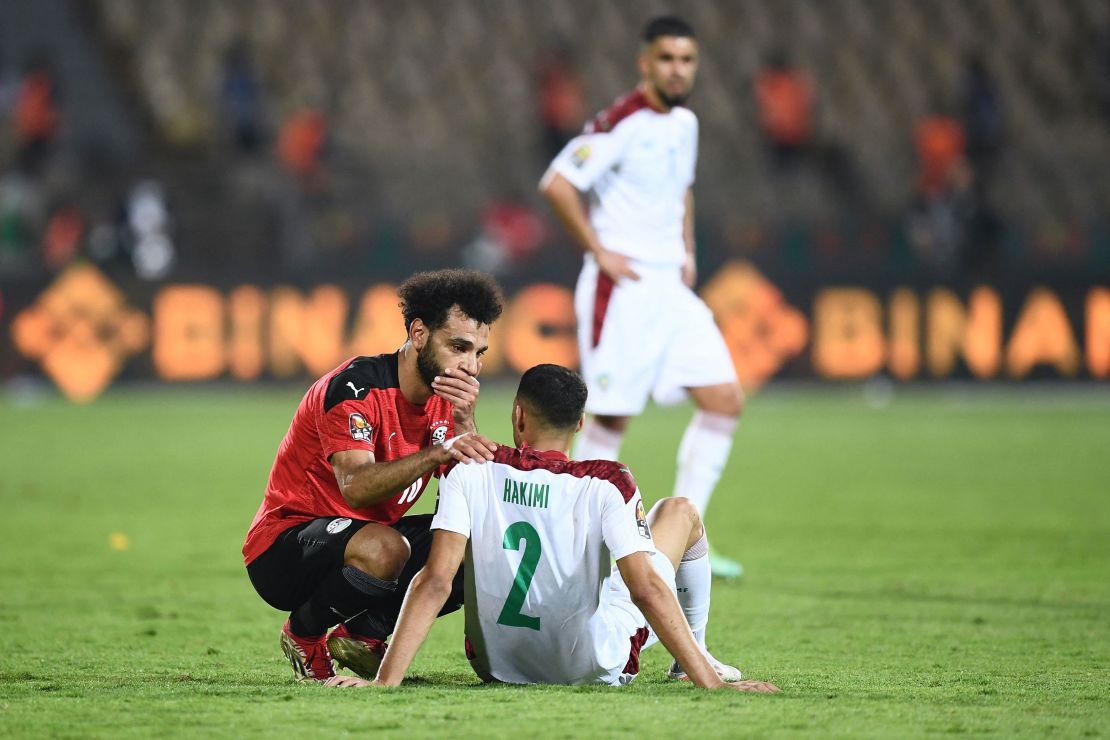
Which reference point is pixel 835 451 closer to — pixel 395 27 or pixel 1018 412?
pixel 1018 412

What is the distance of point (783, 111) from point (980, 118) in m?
2.37

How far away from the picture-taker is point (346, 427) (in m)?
4.77

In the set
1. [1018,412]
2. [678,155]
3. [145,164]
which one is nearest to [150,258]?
[145,164]

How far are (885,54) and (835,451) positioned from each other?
10.9 meters

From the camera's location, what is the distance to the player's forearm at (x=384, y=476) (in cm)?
452

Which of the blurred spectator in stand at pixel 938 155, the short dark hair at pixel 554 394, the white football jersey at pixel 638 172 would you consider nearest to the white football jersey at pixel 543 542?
the short dark hair at pixel 554 394

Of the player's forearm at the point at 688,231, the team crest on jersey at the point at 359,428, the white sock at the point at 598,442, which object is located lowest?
the white sock at the point at 598,442

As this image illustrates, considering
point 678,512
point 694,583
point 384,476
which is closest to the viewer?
point 384,476

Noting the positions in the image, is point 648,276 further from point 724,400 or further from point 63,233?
point 63,233

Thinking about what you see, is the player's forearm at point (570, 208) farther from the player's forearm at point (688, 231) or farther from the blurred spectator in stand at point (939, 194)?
the blurred spectator in stand at point (939, 194)

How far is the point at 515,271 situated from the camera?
17.2 metres

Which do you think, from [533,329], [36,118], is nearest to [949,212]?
[533,329]

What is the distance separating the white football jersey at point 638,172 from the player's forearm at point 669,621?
333 centimetres

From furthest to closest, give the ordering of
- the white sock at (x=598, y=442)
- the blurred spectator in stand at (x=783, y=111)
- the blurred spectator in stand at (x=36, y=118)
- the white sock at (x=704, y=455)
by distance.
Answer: the blurred spectator in stand at (x=783, y=111) → the blurred spectator in stand at (x=36, y=118) → the white sock at (x=598, y=442) → the white sock at (x=704, y=455)
